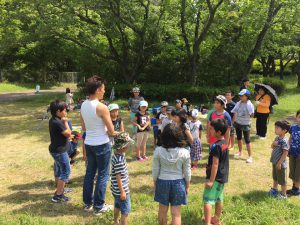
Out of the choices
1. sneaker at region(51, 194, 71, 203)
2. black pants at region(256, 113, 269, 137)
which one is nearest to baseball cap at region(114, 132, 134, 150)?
sneaker at region(51, 194, 71, 203)

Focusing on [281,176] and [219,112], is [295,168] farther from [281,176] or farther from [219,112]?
[219,112]

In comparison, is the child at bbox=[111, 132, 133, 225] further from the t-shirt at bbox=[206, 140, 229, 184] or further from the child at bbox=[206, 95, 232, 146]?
the child at bbox=[206, 95, 232, 146]

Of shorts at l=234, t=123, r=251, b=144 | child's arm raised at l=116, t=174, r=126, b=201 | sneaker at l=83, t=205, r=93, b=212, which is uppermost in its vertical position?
shorts at l=234, t=123, r=251, b=144

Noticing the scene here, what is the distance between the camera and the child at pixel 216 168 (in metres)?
3.85

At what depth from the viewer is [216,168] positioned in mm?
3846

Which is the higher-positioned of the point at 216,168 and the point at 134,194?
the point at 216,168

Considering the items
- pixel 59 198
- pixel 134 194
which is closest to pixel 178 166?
pixel 134 194

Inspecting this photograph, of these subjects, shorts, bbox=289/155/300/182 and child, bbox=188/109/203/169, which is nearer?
shorts, bbox=289/155/300/182

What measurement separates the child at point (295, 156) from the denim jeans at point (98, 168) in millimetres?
2993

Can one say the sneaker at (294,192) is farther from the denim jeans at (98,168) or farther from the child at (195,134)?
the denim jeans at (98,168)

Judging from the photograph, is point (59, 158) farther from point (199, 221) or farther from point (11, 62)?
point (11, 62)

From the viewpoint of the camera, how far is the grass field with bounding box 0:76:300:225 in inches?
176

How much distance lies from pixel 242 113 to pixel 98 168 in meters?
4.10

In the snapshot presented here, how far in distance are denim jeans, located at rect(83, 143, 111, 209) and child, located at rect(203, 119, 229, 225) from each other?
1.39 m
